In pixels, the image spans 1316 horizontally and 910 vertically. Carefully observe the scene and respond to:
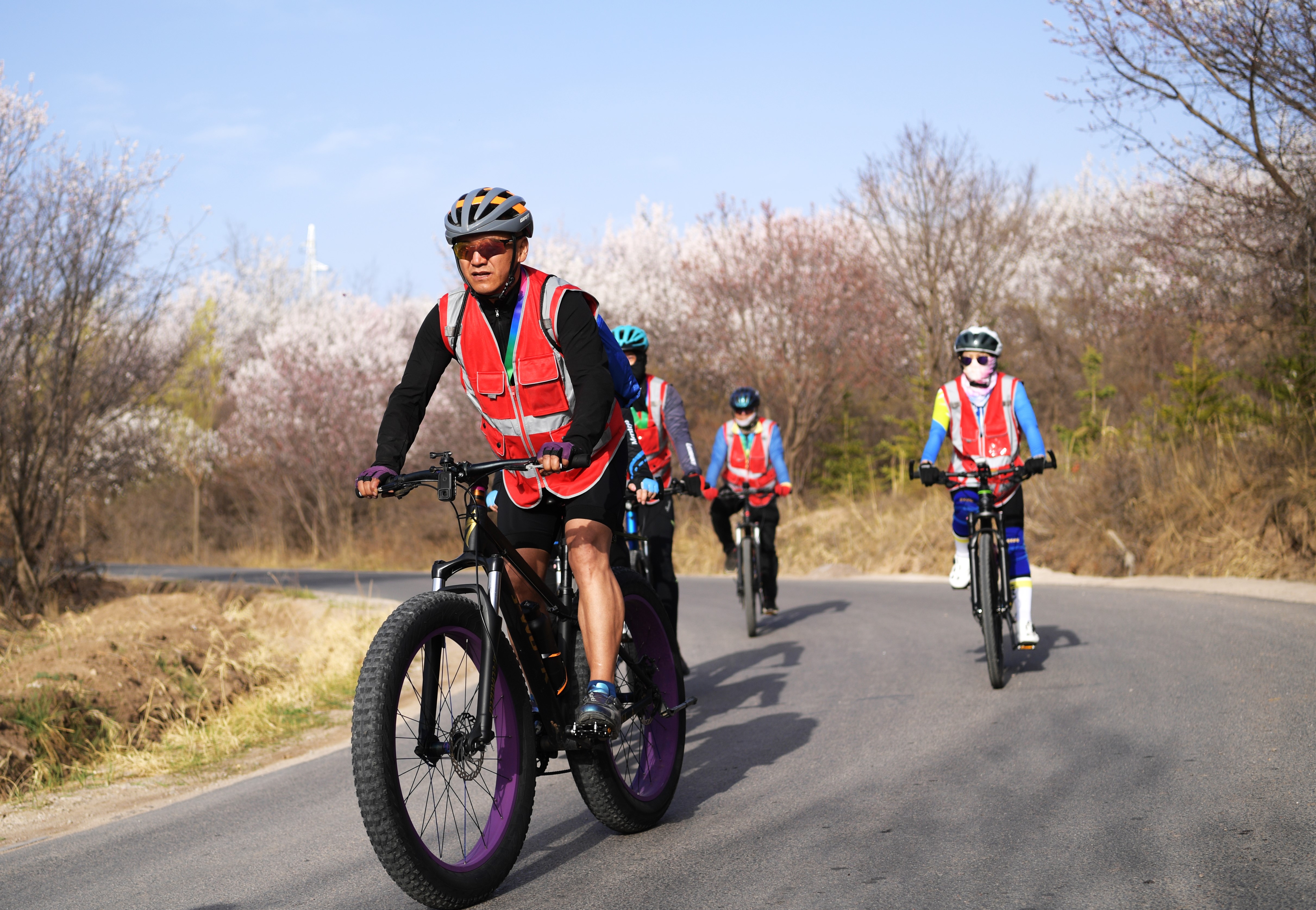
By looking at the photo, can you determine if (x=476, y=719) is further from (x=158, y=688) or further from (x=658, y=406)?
(x=158, y=688)

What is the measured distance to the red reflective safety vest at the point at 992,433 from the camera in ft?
25.7

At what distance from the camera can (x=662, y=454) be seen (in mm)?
8398

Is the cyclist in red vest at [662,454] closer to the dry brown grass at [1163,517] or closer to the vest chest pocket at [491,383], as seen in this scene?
the vest chest pocket at [491,383]

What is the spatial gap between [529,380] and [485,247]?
0.48 m

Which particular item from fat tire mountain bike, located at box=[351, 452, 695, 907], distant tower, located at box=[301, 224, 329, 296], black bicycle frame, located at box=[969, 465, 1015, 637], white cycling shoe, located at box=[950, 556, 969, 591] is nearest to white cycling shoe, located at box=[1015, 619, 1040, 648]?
black bicycle frame, located at box=[969, 465, 1015, 637]

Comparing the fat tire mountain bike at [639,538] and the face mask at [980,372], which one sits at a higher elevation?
the face mask at [980,372]

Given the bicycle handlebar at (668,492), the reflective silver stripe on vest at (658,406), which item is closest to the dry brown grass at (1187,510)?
the reflective silver stripe on vest at (658,406)

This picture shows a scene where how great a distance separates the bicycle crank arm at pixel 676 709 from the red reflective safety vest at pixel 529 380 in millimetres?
1054

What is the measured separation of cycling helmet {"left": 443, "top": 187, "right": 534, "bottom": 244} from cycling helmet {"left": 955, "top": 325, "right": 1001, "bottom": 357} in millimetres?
4226

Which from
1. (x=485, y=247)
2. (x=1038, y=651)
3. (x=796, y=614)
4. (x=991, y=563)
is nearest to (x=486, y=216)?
(x=485, y=247)

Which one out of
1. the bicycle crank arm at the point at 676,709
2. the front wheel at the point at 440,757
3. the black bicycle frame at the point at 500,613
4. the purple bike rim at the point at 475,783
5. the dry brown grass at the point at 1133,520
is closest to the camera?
the front wheel at the point at 440,757

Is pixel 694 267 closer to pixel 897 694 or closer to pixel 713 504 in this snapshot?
pixel 713 504

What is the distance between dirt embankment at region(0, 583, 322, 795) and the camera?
762 centimetres

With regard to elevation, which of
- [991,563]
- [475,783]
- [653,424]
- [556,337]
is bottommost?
[475,783]
